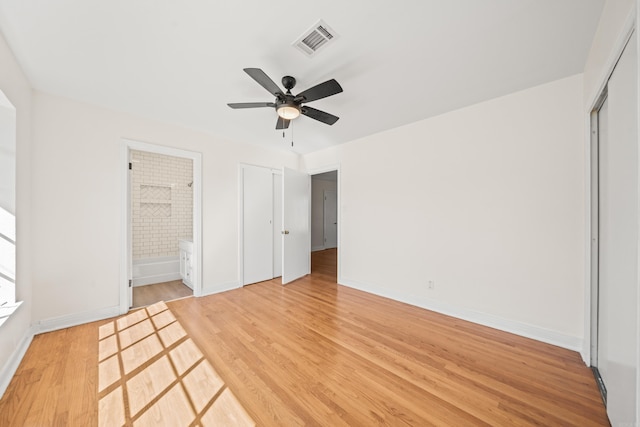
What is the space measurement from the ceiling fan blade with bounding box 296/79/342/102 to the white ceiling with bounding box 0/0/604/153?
0.27 metres

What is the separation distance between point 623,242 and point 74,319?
463 centimetres

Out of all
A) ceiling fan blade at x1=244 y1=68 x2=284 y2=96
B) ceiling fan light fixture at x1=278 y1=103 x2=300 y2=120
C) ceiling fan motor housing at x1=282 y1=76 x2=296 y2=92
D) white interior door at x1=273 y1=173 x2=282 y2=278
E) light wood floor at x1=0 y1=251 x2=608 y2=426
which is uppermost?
ceiling fan motor housing at x1=282 y1=76 x2=296 y2=92

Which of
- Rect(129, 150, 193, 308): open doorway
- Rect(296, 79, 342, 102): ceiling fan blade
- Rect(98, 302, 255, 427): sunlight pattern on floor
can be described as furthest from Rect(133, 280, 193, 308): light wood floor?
Rect(296, 79, 342, 102): ceiling fan blade

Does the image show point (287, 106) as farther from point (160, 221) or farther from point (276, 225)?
point (160, 221)

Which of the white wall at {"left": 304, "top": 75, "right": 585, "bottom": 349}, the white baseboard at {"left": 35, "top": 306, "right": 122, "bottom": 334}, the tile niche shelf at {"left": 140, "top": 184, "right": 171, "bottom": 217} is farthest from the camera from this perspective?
the tile niche shelf at {"left": 140, "top": 184, "right": 171, "bottom": 217}

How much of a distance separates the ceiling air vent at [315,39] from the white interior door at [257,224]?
102 inches

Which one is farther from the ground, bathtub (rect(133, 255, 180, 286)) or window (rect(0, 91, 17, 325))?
window (rect(0, 91, 17, 325))

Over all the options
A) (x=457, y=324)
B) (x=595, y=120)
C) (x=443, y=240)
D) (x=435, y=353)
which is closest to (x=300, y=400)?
(x=435, y=353)

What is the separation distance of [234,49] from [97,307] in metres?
3.18

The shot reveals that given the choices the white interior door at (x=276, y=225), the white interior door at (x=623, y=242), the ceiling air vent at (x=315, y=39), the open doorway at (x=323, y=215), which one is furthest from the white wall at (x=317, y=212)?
the white interior door at (x=623, y=242)

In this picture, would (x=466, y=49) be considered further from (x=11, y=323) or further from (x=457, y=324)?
(x=11, y=323)

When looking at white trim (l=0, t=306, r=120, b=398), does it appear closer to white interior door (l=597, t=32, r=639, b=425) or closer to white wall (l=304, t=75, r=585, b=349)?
white wall (l=304, t=75, r=585, b=349)

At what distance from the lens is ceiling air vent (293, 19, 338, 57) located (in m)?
1.54

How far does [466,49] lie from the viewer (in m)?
1.75
